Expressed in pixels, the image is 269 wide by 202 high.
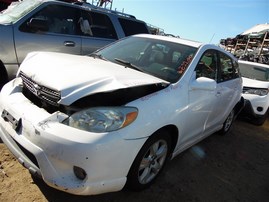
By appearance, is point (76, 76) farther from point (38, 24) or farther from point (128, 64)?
point (38, 24)

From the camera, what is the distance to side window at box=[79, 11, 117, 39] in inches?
234

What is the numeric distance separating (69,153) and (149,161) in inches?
40.6

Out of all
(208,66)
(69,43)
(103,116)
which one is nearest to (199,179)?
(208,66)

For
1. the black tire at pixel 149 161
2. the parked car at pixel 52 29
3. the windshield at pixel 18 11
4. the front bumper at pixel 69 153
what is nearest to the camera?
the front bumper at pixel 69 153

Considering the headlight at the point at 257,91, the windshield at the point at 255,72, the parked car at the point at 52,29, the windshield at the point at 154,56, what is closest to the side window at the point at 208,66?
the windshield at the point at 154,56

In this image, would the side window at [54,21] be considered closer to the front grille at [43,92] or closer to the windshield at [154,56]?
the windshield at [154,56]

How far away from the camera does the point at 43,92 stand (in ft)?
8.94

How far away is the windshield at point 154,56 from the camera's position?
352 centimetres

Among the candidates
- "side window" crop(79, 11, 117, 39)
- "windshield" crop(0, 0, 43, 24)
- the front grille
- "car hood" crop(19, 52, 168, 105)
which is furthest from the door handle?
the front grille

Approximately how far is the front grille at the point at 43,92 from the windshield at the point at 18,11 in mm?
2505

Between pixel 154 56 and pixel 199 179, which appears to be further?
pixel 154 56

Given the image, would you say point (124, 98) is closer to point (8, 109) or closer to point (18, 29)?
point (8, 109)

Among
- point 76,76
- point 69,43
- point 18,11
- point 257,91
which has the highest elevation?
point 76,76

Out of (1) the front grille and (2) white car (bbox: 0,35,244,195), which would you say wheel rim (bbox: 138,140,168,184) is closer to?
(2) white car (bbox: 0,35,244,195)
